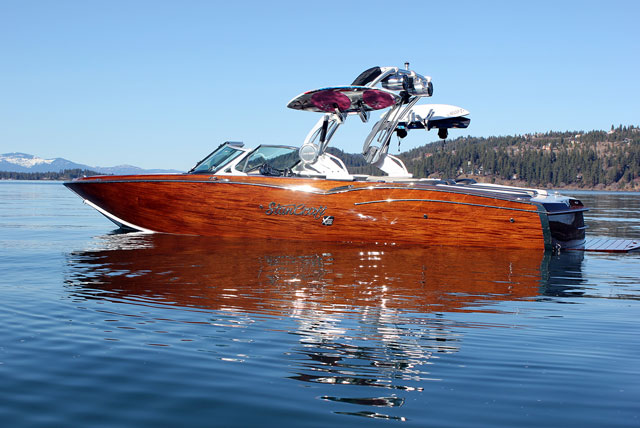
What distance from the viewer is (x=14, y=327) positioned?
16.1 ft

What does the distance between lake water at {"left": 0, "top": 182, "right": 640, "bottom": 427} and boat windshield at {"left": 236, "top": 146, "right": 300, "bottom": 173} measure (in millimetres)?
4724

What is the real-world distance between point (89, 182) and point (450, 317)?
11.3 m

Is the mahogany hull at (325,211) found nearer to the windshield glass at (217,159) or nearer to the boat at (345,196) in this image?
the boat at (345,196)

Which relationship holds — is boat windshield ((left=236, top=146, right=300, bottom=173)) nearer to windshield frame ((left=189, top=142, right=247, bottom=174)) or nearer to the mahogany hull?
windshield frame ((left=189, top=142, right=247, bottom=174))

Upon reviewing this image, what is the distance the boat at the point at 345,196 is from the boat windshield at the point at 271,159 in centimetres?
3

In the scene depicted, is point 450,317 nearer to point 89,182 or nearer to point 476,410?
point 476,410

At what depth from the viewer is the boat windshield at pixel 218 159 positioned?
530 inches

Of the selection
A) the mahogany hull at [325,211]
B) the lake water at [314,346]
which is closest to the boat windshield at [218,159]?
the mahogany hull at [325,211]

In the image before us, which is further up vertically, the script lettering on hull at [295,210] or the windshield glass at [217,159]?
the windshield glass at [217,159]

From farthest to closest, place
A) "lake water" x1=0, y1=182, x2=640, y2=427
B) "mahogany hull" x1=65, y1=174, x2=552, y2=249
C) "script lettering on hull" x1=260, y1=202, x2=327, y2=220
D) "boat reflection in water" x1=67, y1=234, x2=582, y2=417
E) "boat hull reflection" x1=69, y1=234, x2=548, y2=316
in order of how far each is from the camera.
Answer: "script lettering on hull" x1=260, y1=202, x2=327, y2=220
"mahogany hull" x1=65, y1=174, x2=552, y2=249
"boat hull reflection" x1=69, y1=234, x2=548, y2=316
"boat reflection in water" x1=67, y1=234, x2=582, y2=417
"lake water" x1=0, y1=182, x2=640, y2=427

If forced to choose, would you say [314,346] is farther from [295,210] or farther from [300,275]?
[295,210]

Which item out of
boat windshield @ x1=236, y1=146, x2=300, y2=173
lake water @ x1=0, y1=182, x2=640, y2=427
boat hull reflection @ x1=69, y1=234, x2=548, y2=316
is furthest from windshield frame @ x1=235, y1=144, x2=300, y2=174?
lake water @ x1=0, y1=182, x2=640, y2=427

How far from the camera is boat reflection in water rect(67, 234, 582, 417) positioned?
416 centimetres

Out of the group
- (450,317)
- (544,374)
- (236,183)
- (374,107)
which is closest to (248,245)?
(236,183)
